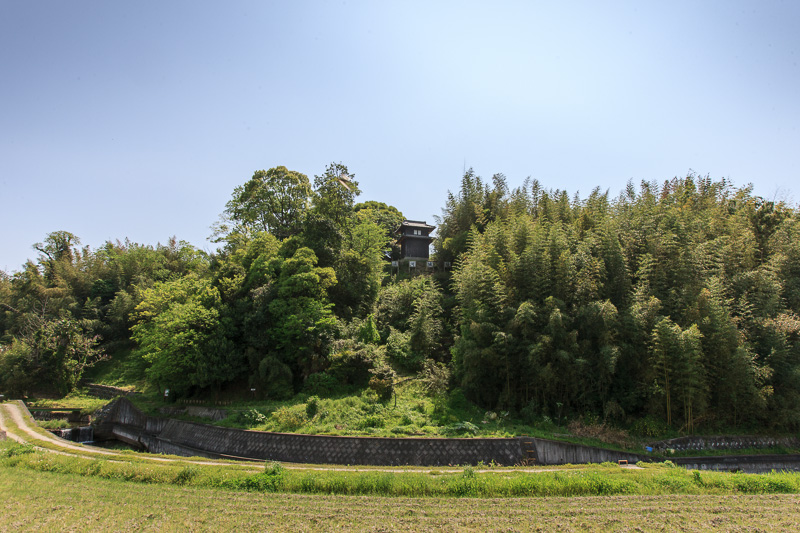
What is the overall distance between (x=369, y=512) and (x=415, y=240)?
98.8 feet

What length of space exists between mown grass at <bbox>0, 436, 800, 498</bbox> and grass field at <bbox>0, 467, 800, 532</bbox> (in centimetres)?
39

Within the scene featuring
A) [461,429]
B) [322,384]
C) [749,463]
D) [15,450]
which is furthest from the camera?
[322,384]

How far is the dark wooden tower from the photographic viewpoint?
37.1 m

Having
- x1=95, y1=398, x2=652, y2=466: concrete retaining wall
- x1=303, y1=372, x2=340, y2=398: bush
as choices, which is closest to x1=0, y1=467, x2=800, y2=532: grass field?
x1=95, y1=398, x2=652, y2=466: concrete retaining wall

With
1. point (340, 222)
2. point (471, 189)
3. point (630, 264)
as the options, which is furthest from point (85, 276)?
point (630, 264)

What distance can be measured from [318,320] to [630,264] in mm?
14886

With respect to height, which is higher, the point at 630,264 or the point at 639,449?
the point at 630,264

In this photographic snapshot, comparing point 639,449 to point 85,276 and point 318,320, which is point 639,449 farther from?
point 85,276

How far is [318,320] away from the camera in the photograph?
20719 mm

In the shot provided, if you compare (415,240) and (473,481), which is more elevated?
(415,240)

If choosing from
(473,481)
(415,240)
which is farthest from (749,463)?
(415,240)

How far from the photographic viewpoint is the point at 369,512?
27.1ft

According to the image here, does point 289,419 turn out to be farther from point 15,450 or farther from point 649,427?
point 649,427

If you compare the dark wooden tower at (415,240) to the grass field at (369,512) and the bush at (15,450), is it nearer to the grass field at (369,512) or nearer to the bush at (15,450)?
the bush at (15,450)
